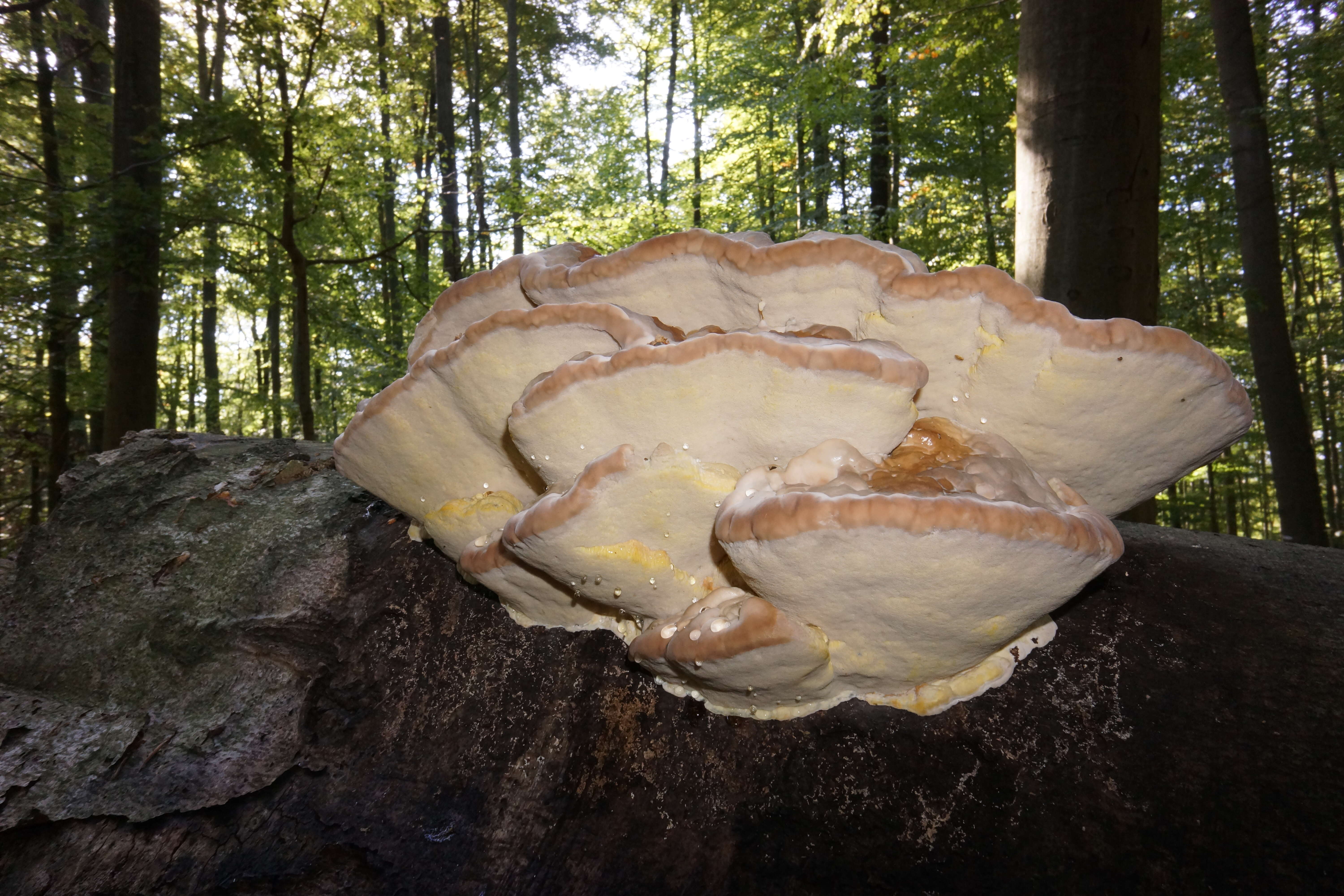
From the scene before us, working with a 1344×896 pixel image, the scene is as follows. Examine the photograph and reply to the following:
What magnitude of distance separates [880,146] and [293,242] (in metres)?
9.59

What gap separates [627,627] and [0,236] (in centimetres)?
862

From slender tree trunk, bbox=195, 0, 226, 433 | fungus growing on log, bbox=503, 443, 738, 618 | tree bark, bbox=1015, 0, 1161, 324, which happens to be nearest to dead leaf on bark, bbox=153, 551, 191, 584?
fungus growing on log, bbox=503, 443, 738, 618

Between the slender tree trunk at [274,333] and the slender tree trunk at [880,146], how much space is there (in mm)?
8809

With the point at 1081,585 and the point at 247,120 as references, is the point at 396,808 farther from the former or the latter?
the point at 247,120

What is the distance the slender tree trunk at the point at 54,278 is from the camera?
19.9ft

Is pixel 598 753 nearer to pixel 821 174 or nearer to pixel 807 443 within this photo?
pixel 807 443

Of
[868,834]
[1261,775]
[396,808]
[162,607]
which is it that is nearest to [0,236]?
[162,607]

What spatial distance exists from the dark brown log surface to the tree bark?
1.27 meters

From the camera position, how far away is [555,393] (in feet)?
3.76

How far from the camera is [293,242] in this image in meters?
7.13

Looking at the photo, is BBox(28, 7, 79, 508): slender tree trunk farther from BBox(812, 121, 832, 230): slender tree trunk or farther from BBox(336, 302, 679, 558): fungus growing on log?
BBox(812, 121, 832, 230): slender tree trunk

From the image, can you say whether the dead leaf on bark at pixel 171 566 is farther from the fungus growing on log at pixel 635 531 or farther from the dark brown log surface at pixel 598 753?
the fungus growing on log at pixel 635 531

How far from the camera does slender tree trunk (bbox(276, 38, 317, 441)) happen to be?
22.5 feet

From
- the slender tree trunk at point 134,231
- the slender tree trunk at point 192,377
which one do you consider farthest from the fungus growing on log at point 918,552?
the slender tree trunk at point 192,377
